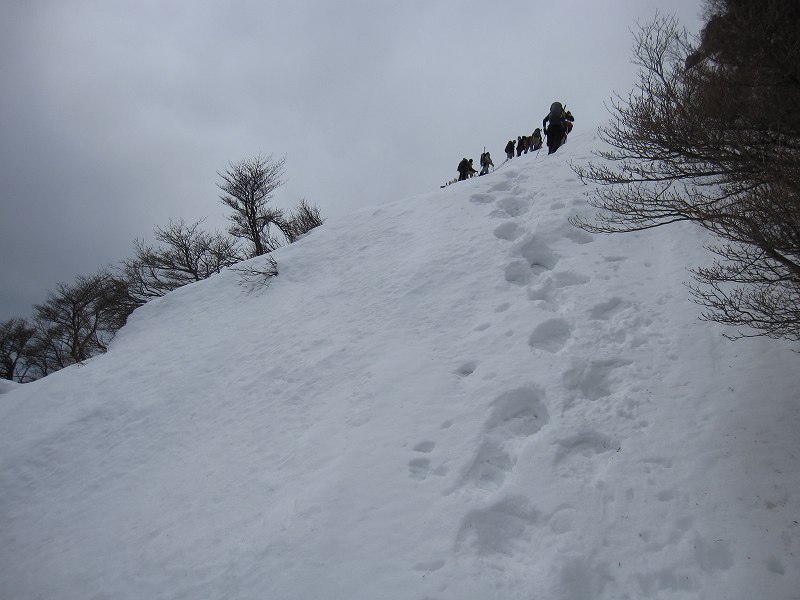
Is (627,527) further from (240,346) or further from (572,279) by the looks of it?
(240,346)

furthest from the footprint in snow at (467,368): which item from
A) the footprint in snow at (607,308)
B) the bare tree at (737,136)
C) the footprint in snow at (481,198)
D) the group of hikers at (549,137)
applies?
the group of hikers at (549,137)

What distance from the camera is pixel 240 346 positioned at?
9.68m

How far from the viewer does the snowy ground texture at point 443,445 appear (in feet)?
13.0

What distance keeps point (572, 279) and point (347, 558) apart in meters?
6.06

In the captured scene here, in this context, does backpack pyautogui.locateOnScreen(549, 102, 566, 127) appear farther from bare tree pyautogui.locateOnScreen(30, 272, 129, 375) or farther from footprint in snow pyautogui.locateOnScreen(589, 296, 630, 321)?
bare tree pyautogui.locateOnScreen(30, 272, 129, 375)

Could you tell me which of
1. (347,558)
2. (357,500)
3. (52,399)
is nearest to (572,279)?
(357,500)

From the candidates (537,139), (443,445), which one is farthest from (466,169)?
(443,445)

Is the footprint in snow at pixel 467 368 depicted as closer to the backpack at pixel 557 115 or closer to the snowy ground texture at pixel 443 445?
the snowy ground texture at pixel 443 445

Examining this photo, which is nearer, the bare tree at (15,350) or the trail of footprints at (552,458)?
the trail of footprints at (552,458)

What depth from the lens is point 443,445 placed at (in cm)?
535

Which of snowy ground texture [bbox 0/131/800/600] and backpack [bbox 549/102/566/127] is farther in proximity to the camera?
backpack [bbox 549/102/566/127]

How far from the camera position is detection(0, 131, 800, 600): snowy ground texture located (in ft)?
13.0

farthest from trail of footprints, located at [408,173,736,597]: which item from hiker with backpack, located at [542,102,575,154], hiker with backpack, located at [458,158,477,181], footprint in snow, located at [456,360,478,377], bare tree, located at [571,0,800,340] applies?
hiker with backpack, located at [458,158,477,181]

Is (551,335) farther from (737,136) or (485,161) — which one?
→ (485,161)
